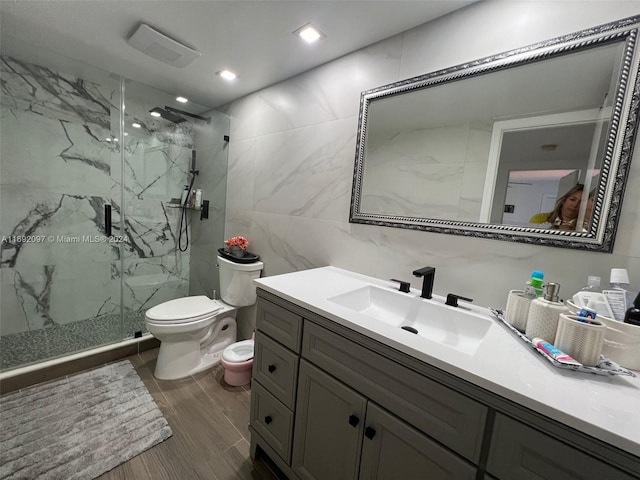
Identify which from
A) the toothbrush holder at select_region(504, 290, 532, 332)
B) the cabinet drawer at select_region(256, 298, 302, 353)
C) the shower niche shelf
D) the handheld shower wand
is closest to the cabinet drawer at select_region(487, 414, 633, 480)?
the toothbrush holder at select_region(504, 290, 532, 332)

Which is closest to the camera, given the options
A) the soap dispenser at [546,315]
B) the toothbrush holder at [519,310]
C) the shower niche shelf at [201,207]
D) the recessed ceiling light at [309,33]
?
the soap dispenser at [546,315]

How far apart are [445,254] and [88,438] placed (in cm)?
204

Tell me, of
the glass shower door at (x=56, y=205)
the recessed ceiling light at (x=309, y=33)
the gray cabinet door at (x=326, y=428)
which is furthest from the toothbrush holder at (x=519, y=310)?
the glass shower door at (x=56, y=205)

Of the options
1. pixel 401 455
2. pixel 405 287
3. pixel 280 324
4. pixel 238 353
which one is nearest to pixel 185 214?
pixel 238 353

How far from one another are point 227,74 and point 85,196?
1603 millimetres

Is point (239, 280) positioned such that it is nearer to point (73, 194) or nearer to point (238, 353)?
point (238, 353)

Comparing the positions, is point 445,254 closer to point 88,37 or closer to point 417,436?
point 417,436

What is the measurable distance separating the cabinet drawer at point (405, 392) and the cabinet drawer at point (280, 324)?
0.07m

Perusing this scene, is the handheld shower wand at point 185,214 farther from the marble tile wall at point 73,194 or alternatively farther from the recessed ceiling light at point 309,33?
the recessed ceiling light at point 309,33

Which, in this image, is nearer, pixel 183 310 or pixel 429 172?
pixel 429 172

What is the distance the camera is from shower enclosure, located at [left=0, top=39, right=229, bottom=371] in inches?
75.9

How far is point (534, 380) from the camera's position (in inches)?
24.2

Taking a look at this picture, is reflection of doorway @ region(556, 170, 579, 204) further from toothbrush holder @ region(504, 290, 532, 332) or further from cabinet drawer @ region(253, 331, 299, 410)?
cabinet drawer @ region(253, 331, 299, 410)

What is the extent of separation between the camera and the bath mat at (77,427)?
3.92ft
